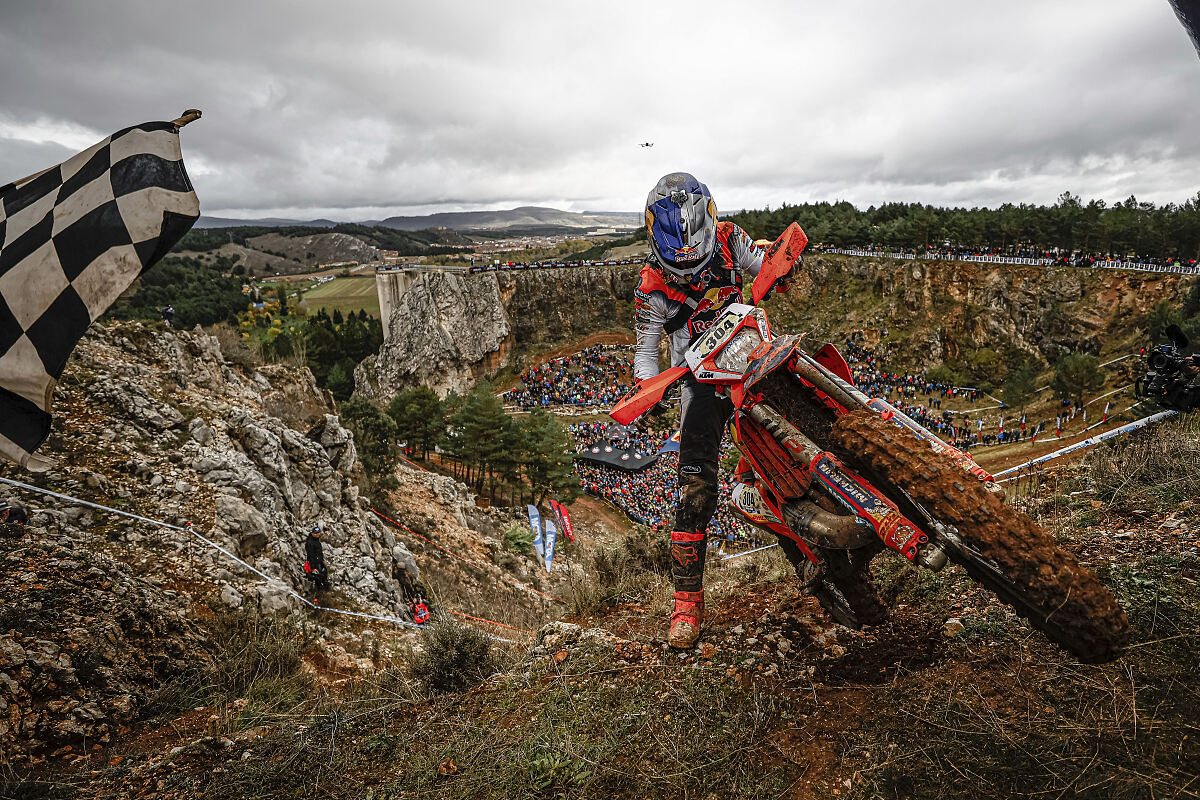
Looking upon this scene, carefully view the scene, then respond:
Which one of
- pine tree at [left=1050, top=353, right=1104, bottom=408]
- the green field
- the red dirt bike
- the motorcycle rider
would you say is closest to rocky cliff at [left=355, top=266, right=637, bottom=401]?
the green field

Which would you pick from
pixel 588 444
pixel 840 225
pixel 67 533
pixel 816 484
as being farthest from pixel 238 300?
pixel 816 484

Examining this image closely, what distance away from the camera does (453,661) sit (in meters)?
4.74

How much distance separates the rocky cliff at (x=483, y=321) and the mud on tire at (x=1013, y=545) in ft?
215

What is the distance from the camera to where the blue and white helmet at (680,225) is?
4.32 meters

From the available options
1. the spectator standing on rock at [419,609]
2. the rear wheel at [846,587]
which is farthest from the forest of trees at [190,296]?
the rear wheel at [846,587]

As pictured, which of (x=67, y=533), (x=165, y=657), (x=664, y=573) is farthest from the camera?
(x=664, y=573)

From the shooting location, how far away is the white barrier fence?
40.5 meters

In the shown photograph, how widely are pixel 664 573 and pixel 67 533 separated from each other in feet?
22.2

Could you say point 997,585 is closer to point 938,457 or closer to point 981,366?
point 938,457

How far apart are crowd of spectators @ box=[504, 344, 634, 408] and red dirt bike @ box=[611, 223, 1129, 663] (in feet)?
168

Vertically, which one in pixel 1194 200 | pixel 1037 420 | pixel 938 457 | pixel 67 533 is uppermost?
pixel 1194 200

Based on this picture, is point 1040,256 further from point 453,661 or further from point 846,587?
point 453,661

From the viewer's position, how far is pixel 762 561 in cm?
649

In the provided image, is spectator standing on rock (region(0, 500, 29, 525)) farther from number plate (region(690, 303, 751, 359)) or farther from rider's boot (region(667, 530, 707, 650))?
number plate (region(690, 303, 751, 359))
